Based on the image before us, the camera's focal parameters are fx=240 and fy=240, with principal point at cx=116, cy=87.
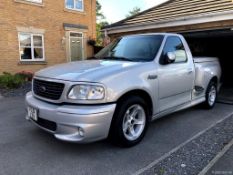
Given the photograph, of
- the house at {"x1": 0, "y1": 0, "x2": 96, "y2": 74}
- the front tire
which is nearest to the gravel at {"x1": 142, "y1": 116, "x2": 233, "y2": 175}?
the front tire

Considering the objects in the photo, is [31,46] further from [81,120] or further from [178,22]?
[81,120]

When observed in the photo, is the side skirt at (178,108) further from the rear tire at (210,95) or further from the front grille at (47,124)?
the front grille at (47,124)

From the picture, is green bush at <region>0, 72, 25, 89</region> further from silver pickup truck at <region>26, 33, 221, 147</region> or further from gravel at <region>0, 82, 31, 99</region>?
silver pickup truck at <region>26, 33, 221, 147</region>

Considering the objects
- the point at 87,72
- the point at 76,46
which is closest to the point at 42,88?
the point at 87,72

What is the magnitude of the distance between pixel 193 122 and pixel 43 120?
3.18 meters

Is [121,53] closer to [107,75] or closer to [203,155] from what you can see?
[107,75]

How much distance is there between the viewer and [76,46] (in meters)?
14.5

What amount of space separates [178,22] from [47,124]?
5337 millimetres

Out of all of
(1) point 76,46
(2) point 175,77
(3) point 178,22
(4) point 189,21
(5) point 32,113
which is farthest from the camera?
(1) point 76,46

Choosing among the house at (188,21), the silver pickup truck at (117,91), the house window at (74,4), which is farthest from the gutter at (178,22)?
the house window at (74,4)

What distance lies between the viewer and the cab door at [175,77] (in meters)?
4.32

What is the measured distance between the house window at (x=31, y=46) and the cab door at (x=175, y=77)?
9.10 meters

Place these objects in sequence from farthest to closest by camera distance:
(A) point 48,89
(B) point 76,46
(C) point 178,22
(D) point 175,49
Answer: (B) point 76,46, (C) point 178,22, (D) point 175,49, (A) point 48,89

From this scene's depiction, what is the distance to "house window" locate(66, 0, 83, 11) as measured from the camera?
13.9m
